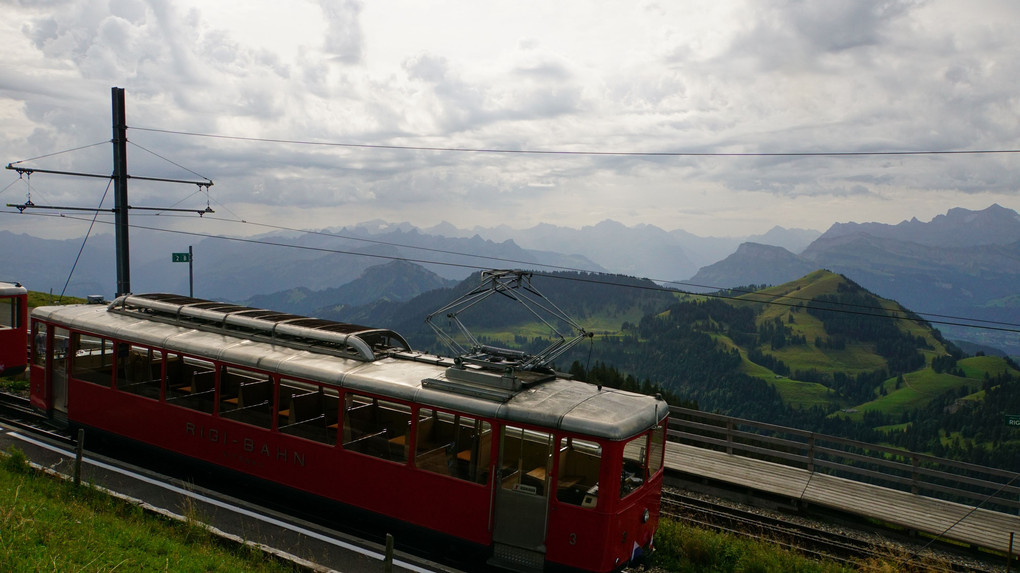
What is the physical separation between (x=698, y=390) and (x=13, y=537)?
6815 inches

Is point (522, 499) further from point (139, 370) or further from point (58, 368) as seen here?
point (58, 368)

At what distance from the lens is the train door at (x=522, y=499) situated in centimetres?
973

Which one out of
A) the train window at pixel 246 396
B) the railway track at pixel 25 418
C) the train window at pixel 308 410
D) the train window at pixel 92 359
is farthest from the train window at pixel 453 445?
the railway track at pixel 25 418

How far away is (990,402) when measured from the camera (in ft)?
447

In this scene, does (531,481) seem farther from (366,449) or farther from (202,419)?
(202,419)

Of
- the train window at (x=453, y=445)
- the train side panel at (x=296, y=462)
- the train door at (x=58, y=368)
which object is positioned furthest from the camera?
the train door at (x=58, y=368)

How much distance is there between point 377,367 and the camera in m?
11.8

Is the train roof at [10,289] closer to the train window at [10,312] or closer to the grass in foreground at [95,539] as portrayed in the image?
the train window at [10,312]

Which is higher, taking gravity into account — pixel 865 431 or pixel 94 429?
pixel 94 429

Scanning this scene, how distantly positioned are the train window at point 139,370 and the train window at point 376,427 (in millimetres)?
5076

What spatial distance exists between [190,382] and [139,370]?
148cm

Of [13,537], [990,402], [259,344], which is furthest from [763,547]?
[990,402]

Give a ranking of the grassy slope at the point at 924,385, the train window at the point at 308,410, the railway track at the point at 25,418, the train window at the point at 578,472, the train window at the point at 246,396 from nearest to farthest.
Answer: the train window at the point at 578,472 → the train window at the point at 308,410 → the train window at the point at 246,396 → the railway track at the point at 25,418 → the grassy slope at the point at 924,385

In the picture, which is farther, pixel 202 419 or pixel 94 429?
pixel 94 429
